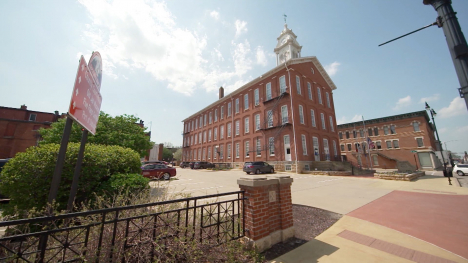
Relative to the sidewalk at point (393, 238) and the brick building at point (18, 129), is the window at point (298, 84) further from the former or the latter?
the brick building at point (18, 129)

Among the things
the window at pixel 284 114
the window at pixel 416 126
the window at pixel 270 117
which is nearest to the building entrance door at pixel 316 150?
the window at pixel 284 114

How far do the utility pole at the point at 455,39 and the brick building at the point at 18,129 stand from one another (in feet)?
144

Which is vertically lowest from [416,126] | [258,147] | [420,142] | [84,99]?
[84,99]

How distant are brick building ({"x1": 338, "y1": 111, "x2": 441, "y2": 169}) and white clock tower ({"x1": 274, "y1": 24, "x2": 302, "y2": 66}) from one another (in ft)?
64.1

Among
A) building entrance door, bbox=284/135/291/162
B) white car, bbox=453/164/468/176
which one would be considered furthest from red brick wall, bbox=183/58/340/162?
white car, bbox=453/164/468/176

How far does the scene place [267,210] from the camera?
3551mm

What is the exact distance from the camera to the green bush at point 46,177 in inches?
163

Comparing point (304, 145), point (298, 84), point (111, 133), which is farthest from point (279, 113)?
point (111, 133)

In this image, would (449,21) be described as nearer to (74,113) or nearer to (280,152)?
(74,113)

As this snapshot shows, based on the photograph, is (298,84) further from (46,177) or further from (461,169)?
(46,177)

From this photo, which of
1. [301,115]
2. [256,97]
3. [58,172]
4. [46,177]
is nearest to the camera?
[58,172]


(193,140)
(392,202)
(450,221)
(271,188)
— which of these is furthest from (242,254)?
(193,140)

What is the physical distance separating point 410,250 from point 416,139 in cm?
4450

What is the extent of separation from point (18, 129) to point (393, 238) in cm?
4812
